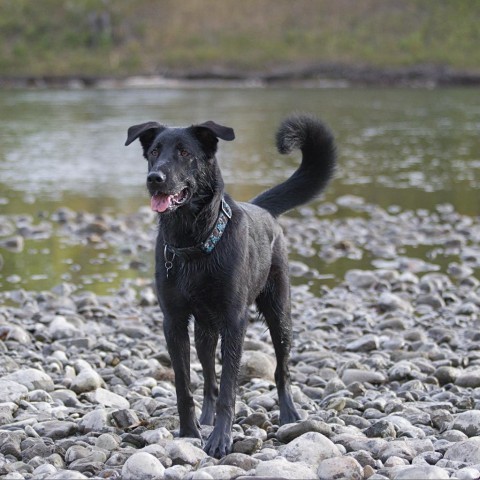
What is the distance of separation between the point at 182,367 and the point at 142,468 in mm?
1001

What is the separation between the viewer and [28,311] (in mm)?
9828

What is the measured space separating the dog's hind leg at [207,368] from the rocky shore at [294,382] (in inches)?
7.5

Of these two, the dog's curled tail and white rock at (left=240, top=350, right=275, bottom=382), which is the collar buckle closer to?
the dog's curled tail

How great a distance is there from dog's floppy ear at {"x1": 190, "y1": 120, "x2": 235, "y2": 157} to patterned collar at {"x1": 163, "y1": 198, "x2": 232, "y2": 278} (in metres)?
0.32

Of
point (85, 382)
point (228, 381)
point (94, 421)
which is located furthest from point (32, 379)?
point (228, 381)

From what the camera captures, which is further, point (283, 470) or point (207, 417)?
point (207, 417)

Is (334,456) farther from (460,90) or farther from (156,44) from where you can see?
(156,44)

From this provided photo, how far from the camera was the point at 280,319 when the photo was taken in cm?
644

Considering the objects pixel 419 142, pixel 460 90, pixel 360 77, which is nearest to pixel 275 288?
pixel 419 142

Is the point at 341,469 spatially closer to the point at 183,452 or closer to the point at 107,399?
the point at 183,452

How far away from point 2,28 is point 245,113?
56.6 m

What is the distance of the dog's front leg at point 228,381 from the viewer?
5.50 metres

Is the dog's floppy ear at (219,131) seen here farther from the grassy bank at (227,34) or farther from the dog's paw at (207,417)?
the grassy bank at (227,34)

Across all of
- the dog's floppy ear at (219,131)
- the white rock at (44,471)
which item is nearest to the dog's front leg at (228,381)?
the white rock at (44,471)
